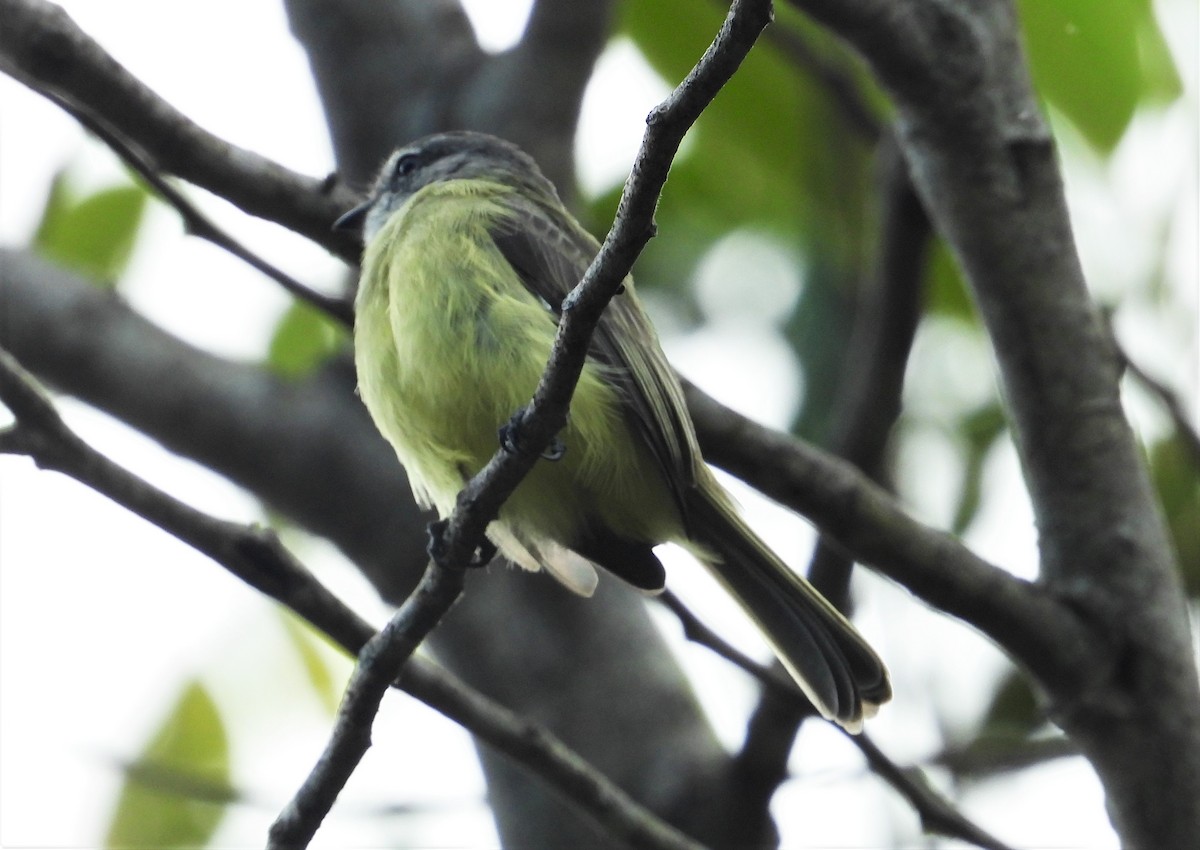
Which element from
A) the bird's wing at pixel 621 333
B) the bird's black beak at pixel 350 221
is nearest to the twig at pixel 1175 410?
the bird's wing at pixel 621 333

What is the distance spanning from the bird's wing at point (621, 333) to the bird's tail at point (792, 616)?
7.2 inches

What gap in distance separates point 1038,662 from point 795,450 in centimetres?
77

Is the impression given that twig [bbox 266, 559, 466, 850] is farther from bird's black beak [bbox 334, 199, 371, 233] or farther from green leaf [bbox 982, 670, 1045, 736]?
green leaf [bbox 982, 670, 1045, 736]

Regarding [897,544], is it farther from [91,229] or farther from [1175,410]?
[91,229]

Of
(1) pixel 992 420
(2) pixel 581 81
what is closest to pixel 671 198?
(2) pixel 581 81

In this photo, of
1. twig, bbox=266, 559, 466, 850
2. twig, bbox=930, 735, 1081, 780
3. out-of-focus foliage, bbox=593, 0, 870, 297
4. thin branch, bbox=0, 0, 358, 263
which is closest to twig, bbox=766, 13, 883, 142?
out-of-focus foliage, bbox=593, 0, 870, 297

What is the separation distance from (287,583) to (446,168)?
2533 mm

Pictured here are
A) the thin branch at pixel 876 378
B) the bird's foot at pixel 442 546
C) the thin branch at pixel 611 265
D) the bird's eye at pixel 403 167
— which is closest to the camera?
the thin branch at pixel 611 265

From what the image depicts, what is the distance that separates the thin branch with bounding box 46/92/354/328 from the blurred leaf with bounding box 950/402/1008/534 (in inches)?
94.2

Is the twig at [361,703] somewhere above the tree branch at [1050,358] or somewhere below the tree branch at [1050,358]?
below

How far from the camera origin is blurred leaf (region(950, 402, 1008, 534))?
191 inches

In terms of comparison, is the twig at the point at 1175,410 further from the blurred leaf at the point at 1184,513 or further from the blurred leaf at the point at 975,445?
the blurred leaf at the point at 975,445

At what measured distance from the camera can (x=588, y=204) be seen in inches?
216

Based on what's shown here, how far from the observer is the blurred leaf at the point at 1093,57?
14.5ft
